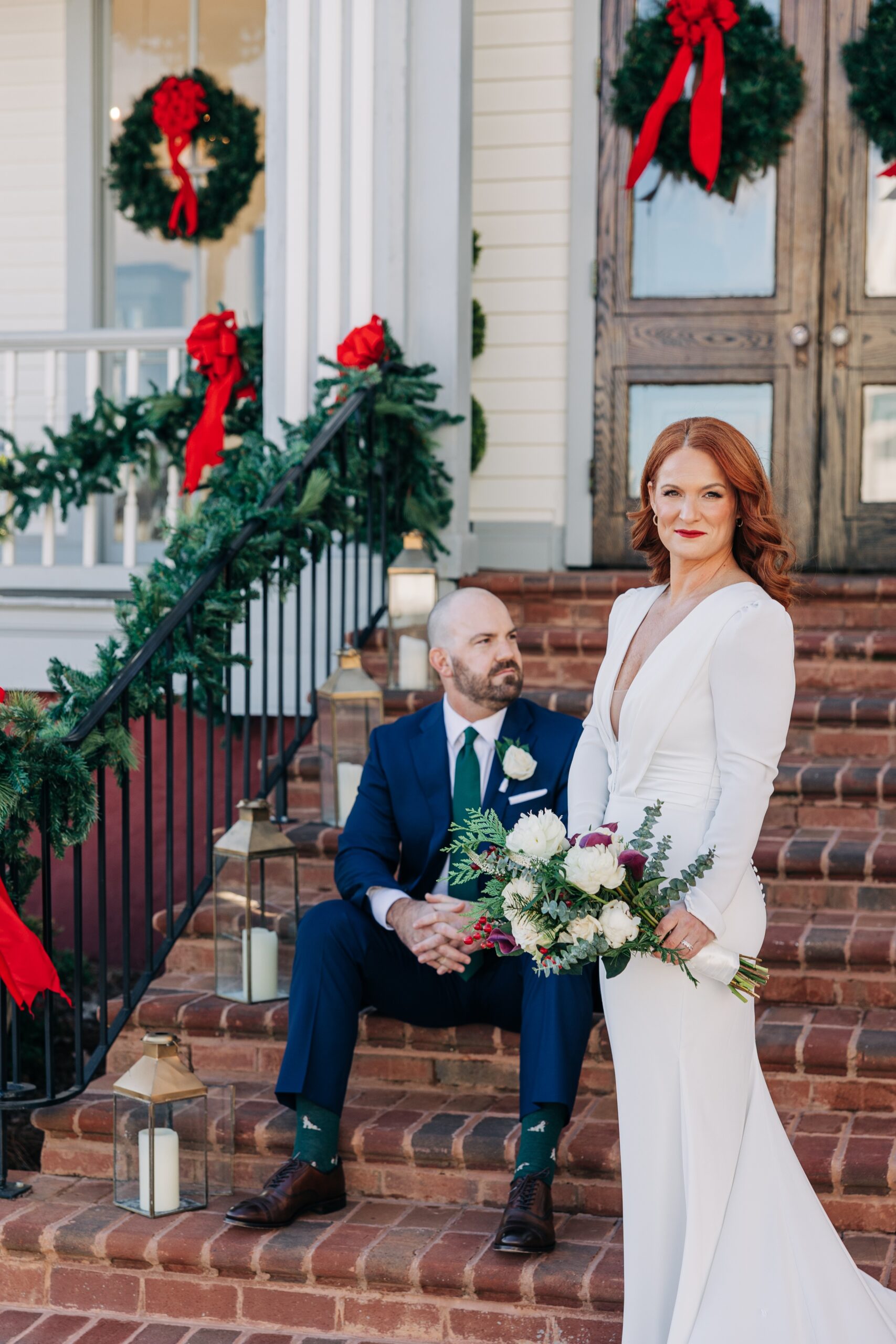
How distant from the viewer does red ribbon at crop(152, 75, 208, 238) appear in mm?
6473

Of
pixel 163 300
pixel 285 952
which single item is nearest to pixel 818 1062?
pixel 285 952

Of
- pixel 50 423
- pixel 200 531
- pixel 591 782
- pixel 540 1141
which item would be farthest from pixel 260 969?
pixel 50 423

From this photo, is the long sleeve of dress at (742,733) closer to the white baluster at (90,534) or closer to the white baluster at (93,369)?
the white baluster at (90,534)

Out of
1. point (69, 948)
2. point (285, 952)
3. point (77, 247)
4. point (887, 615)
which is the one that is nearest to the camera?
point (285, 952)

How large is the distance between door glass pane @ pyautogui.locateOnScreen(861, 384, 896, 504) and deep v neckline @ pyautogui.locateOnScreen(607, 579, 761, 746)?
11.0 ft

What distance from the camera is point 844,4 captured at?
5.30 metres

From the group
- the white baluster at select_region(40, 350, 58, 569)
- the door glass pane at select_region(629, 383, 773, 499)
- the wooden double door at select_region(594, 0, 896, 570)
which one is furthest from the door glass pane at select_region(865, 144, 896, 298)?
the white baluster at select_region(40, 350, 58, 569)

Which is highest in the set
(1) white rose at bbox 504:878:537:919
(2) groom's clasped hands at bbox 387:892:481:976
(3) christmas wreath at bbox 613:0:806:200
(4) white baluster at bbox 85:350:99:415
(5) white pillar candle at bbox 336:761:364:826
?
(3) christmas wreath at bbox 613:0:806:200

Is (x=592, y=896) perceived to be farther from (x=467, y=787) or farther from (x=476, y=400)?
(x=476, y=400)

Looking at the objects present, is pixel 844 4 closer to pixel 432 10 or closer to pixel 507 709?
pixel 432 10

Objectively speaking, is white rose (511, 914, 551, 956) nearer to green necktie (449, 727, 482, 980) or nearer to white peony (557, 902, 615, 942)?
white peony (557, 902, 615, 942)

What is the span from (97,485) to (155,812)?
1.32 m

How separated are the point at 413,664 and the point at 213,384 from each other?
143 centimetres

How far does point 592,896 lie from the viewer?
204 cm
